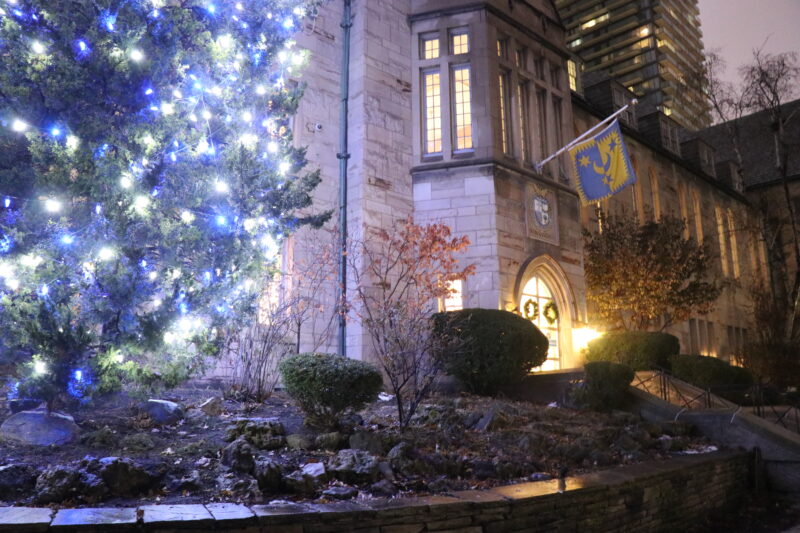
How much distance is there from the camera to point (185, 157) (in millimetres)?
7789

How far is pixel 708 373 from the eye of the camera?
1526cm

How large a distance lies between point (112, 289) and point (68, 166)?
4.56 ft

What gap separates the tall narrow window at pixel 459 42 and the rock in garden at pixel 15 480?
14.4 m

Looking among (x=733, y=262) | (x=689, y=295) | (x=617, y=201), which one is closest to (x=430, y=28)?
(x=617, y=201)

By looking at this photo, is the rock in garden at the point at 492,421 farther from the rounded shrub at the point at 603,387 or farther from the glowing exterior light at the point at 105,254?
the glowing exterior light at the point at 105,254

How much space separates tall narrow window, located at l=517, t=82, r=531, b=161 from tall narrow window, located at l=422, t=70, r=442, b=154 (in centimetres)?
236

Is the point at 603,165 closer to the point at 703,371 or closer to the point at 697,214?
the point at 703,371

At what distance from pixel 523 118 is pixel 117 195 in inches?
521

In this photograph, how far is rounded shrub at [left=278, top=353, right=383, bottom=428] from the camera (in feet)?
23.9

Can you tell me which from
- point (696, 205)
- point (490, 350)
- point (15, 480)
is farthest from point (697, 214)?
point (15, 480)

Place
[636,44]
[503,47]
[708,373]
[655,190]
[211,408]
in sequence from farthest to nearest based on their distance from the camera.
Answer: [636,44] → [655,190] → [503,47] → [708,373] → [211,408]

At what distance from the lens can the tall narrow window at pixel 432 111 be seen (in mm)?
16125

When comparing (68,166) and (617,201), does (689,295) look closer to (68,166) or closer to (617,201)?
(617,201)

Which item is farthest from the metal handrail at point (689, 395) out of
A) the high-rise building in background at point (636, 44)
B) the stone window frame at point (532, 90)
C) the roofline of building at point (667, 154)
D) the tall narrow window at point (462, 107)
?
the high-rise building in background at point (636, 44)
